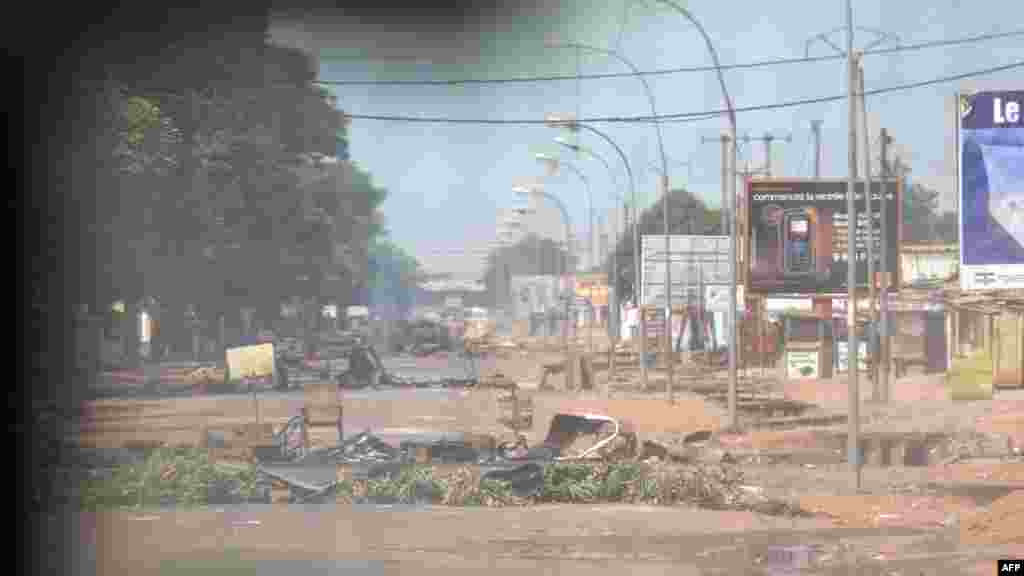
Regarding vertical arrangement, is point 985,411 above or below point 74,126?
below

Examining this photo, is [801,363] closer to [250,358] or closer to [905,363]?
[905,363]

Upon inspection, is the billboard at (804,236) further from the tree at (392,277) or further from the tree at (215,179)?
the tree at (392,277)

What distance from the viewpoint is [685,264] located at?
5738 centimetres

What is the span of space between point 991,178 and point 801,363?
766 inches

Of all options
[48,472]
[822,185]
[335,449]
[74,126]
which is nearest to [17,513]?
[48,472]

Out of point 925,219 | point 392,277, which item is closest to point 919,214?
point 925,219

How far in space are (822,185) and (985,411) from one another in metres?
9.66

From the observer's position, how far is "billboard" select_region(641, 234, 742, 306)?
5509 cm

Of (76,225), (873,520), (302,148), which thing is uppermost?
(302,148)

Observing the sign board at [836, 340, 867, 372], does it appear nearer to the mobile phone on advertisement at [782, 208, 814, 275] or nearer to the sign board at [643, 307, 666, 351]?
the sign board at [643, 307, 666, 351]

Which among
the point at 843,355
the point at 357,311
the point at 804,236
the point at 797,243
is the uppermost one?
the point at 804,236

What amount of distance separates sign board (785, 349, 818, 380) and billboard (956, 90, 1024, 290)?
723 inches

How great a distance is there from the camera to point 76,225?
139 ft

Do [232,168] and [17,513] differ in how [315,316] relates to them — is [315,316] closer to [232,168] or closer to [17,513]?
[232,168]
